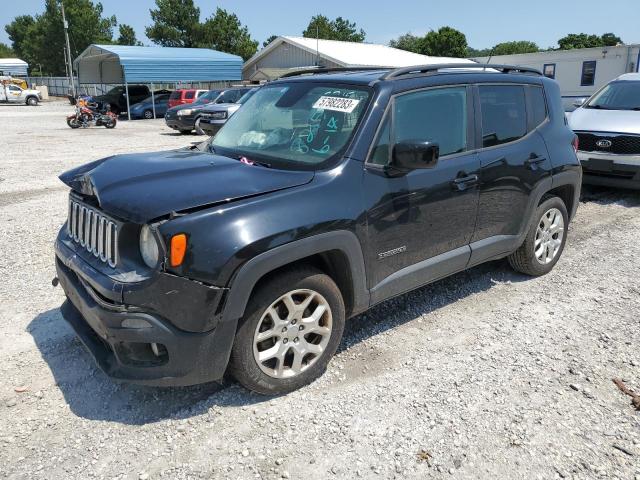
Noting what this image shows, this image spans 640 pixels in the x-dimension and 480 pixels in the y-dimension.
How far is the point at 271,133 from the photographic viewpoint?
374cm

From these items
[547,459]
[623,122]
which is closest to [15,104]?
[623,122]

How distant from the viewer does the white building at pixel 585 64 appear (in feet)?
81.9

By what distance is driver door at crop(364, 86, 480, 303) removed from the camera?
3.30 meters

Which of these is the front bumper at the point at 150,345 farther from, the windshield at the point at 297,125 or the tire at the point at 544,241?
the tire at the point at 544,241

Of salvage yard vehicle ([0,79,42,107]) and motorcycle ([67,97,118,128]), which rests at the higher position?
salvage yard vehicle ([0,79,42,107])

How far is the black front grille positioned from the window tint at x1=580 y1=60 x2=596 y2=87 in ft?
71.8

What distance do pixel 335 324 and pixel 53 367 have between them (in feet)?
6.16

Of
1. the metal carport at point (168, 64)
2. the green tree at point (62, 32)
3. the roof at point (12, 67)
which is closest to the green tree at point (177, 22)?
the green tree at point (62, 32)

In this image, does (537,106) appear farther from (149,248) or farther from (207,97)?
(207,97)

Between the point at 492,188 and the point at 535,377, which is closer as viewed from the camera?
the point at 535,377

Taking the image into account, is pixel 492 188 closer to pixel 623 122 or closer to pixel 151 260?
pixel 151 260

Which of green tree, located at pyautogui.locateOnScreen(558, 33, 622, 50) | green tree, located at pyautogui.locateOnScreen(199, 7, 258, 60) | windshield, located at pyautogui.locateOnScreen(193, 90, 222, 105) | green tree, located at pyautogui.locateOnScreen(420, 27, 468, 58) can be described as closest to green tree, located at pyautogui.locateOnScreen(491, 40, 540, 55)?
green tree, located at pyautogui.locateOnScreen(558, 33, 622, 50)

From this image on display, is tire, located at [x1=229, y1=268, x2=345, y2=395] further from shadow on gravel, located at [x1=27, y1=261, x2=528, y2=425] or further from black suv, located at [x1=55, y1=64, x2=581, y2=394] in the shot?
shadow on gravel, located at [x1=27, y1=261, x2=528, y2=425]

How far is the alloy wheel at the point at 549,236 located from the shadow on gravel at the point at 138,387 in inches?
34.7
